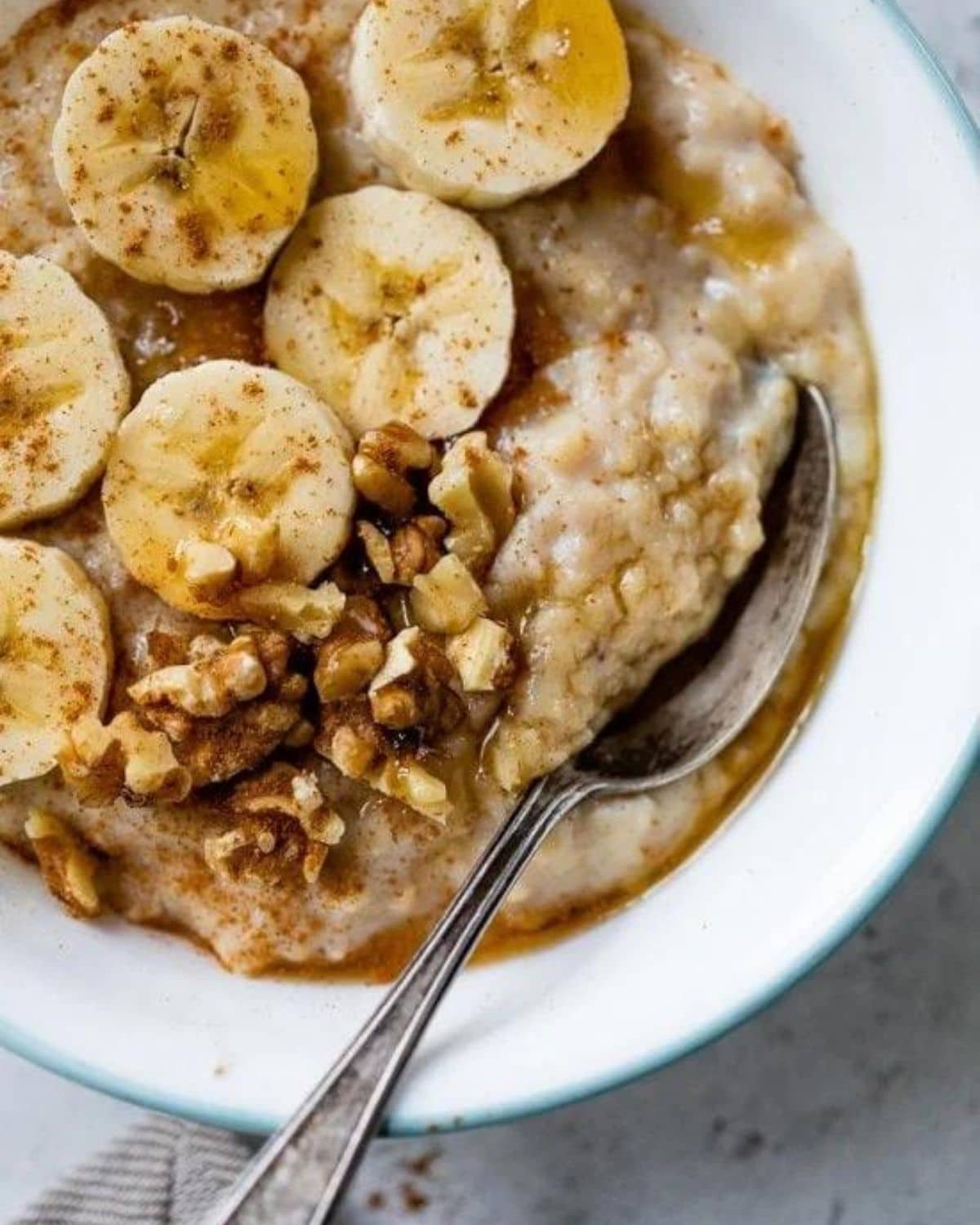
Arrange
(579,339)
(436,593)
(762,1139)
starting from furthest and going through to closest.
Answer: (762,1139)
(579,339)
(436,593)

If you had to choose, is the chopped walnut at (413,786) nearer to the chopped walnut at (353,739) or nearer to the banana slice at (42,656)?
the chopped walnut at (353,739)

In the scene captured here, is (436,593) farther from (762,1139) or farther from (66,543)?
(762,1139)

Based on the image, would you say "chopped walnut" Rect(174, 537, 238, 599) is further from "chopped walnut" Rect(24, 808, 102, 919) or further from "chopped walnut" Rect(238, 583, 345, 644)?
"chopped walnut" Rect(24, 808, 102, 919)

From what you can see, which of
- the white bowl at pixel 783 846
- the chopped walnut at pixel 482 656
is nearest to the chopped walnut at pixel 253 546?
the chopped walnut at pixel 482 656

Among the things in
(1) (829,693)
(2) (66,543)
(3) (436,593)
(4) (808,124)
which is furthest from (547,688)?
(4) (808,124)

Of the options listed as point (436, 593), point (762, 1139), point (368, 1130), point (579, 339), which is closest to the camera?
point (368, 1130)

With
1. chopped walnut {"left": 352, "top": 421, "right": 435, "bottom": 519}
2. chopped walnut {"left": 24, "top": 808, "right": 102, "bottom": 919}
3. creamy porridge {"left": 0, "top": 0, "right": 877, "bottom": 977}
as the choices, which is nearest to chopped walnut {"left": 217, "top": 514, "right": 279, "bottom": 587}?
creamy porridge {"left": 0, "top": 0, "right": 877, "bottom": 977}
